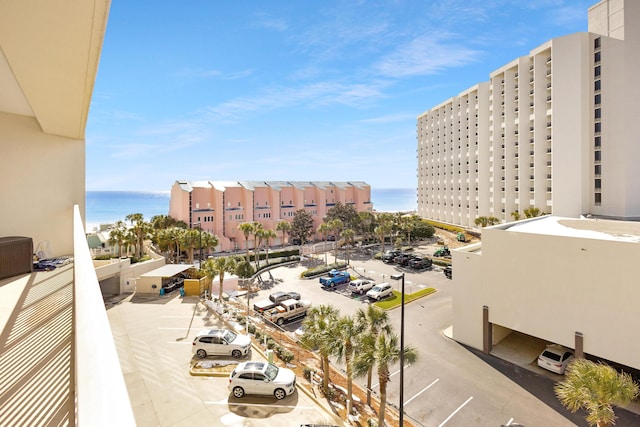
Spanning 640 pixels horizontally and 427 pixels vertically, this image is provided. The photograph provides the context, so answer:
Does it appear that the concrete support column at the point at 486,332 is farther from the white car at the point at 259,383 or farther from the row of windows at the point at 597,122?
the row of windows at the point at 597,122

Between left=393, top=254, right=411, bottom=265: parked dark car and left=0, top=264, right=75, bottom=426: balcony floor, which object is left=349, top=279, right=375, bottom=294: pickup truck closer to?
left=393, top=254, right=411, bottom=265: parked dark car

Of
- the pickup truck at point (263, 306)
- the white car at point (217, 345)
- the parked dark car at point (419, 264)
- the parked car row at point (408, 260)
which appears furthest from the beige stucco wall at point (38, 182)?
the parked car row at point (408, 260)

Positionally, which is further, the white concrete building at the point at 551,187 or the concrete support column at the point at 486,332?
the concrete support column at the point at 486,332

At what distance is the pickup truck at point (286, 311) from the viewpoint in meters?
19.8

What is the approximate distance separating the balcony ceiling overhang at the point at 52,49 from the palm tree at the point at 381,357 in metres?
10.0

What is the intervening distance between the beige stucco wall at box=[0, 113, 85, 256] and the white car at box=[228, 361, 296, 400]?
29.2 feet

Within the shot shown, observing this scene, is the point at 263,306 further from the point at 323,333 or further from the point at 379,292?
the point at 323,333

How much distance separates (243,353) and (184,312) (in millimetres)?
6167

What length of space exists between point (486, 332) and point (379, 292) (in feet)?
29.2

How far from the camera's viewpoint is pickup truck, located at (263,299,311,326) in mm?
19750

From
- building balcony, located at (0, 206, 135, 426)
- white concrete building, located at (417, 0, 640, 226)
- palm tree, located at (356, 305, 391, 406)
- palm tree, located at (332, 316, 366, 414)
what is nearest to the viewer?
building balcony, located at (0, 206, 135, 426)

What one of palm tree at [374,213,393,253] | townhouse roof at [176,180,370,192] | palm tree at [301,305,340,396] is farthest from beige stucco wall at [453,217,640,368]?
townhouse roof at [176,180,370,192]

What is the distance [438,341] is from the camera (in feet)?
55.4

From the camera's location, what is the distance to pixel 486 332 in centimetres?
1552
